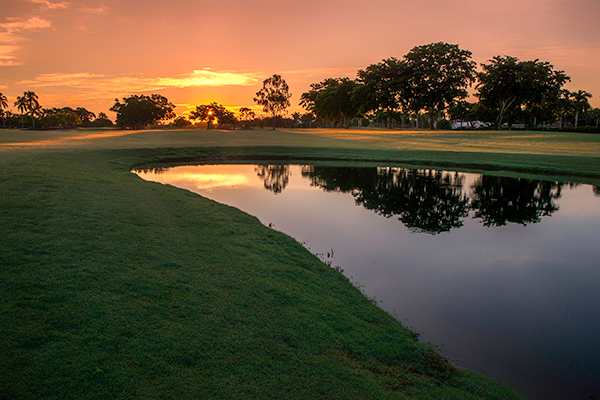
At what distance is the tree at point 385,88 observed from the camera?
2594 inches

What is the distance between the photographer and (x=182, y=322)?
169 inches

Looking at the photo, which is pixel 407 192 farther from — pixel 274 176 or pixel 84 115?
pixel 84 115

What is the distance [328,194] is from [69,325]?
12.4 metres

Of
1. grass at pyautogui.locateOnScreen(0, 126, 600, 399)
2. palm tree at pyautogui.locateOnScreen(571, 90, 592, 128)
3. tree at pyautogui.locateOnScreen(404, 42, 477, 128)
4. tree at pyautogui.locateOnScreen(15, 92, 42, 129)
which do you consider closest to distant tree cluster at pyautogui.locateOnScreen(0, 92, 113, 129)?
tree at pyautogui.locateOnScreen(15, 92, 42, 129)

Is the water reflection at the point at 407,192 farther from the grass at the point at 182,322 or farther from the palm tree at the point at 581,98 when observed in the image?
the palm tree at the point at 581,98

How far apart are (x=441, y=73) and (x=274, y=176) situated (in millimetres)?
51979

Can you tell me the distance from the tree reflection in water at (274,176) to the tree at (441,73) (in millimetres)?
45513

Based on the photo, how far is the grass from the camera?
3.44 m

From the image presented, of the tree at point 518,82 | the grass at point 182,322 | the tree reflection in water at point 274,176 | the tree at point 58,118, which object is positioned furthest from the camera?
the tree at point 58,118

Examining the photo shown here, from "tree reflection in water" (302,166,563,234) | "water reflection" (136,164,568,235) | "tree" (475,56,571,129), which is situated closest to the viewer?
"tree reflection in water" (302,166,563,234)

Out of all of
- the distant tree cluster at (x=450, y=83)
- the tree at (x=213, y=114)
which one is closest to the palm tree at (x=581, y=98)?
the distant tree cluster at (x=450, y=83)

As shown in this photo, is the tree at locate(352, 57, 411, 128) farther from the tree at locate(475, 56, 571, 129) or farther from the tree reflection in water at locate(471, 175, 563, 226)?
the tree reflection in water at locate(471, 175, 563, 226)

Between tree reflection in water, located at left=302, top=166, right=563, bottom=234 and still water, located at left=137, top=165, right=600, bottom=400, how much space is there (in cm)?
7

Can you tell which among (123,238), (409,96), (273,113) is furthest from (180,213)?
(273,113)
